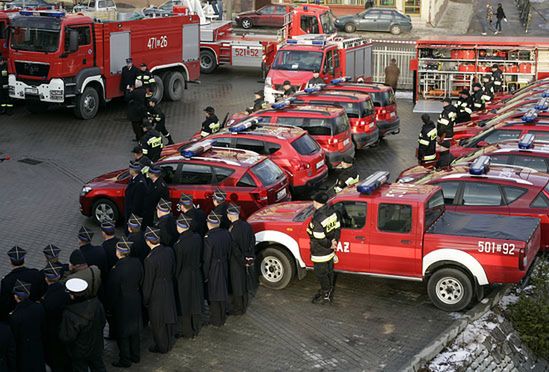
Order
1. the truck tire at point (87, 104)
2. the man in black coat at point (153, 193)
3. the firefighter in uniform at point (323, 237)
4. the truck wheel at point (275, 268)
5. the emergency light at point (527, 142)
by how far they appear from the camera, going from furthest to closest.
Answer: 1. the truck tire at point (87, 104)
2. the emergency light at point (527, 142)
3. the man in black coat at point (153, 193)
4. the truck wheel at point (275, 268)
5. the firefighter in uniform at point (323, 237)

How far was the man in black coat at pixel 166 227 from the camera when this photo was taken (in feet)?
39.9

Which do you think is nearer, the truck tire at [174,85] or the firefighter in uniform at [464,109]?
the firefighter in uniform at [464,109]

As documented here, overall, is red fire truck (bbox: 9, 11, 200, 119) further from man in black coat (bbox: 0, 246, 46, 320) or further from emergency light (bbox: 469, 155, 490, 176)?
man in black coat (bbox: 0, 246, 46, 320)

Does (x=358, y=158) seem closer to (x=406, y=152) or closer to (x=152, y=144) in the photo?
(x=406, y=152)

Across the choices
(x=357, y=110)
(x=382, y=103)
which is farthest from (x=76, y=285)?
(x=382, y=103)

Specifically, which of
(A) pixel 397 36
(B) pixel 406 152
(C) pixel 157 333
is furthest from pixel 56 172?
(A) pixel 397 36

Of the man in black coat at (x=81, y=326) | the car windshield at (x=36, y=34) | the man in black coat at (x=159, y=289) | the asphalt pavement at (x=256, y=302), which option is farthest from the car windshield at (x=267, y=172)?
the car windshield at (x=36, y=34)

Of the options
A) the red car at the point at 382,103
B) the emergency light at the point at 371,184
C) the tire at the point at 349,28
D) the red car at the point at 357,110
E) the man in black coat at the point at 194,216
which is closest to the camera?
the man in black coat at the point at 194,216

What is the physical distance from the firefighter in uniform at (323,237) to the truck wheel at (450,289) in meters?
1.40

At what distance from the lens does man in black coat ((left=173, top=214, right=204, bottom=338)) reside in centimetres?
1172

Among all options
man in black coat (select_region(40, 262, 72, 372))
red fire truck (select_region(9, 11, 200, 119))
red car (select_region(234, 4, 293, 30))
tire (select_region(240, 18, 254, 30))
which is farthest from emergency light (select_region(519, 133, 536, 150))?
tire (select_region(240, 18, 254, 30))

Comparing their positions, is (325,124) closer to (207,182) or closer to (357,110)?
(357,110)

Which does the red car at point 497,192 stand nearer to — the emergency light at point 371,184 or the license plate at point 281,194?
the emergency light at point 371,184

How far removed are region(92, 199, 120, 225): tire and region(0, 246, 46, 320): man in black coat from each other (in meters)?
5.70
